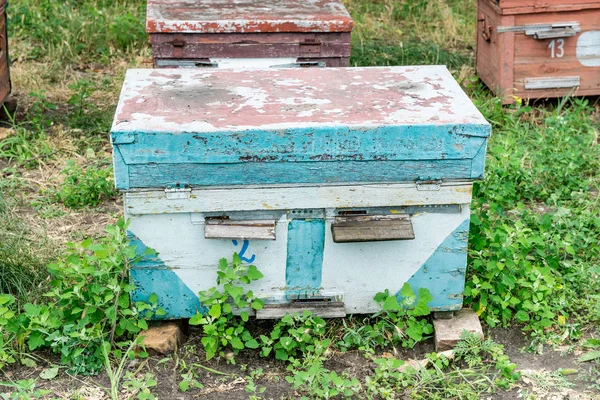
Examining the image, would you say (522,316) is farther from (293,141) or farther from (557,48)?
(557,48)

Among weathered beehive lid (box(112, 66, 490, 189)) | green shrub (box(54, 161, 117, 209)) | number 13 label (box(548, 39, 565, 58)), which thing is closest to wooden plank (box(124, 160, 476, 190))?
weathered beehive lid (box(112, 66, 490, 189))

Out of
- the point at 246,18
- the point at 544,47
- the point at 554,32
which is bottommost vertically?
the point at 544,47

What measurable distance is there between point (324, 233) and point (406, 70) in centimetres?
100

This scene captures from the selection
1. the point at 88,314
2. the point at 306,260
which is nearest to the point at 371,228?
the point at 306,260

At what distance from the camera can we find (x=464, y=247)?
10.9 feet

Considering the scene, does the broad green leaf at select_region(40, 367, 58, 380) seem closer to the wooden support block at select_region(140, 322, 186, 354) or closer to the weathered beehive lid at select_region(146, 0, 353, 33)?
the wooden support block at select_region(140, 322, 186, 354)

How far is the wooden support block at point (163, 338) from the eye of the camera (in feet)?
10.9

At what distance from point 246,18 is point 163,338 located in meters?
2.22

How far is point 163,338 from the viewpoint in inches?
131

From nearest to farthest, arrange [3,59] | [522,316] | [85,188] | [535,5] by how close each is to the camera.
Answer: [522,316] < [85,188] < [535,5] < [3,59]

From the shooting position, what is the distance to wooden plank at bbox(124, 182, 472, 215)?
3.12 meters

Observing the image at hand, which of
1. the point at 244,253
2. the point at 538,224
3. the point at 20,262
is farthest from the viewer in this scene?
the point at 538,224

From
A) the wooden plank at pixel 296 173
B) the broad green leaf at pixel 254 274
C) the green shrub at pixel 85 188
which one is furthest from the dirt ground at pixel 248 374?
the green shrub at pixel 85 188

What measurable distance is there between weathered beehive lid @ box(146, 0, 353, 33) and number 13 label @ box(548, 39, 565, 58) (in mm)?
1598
